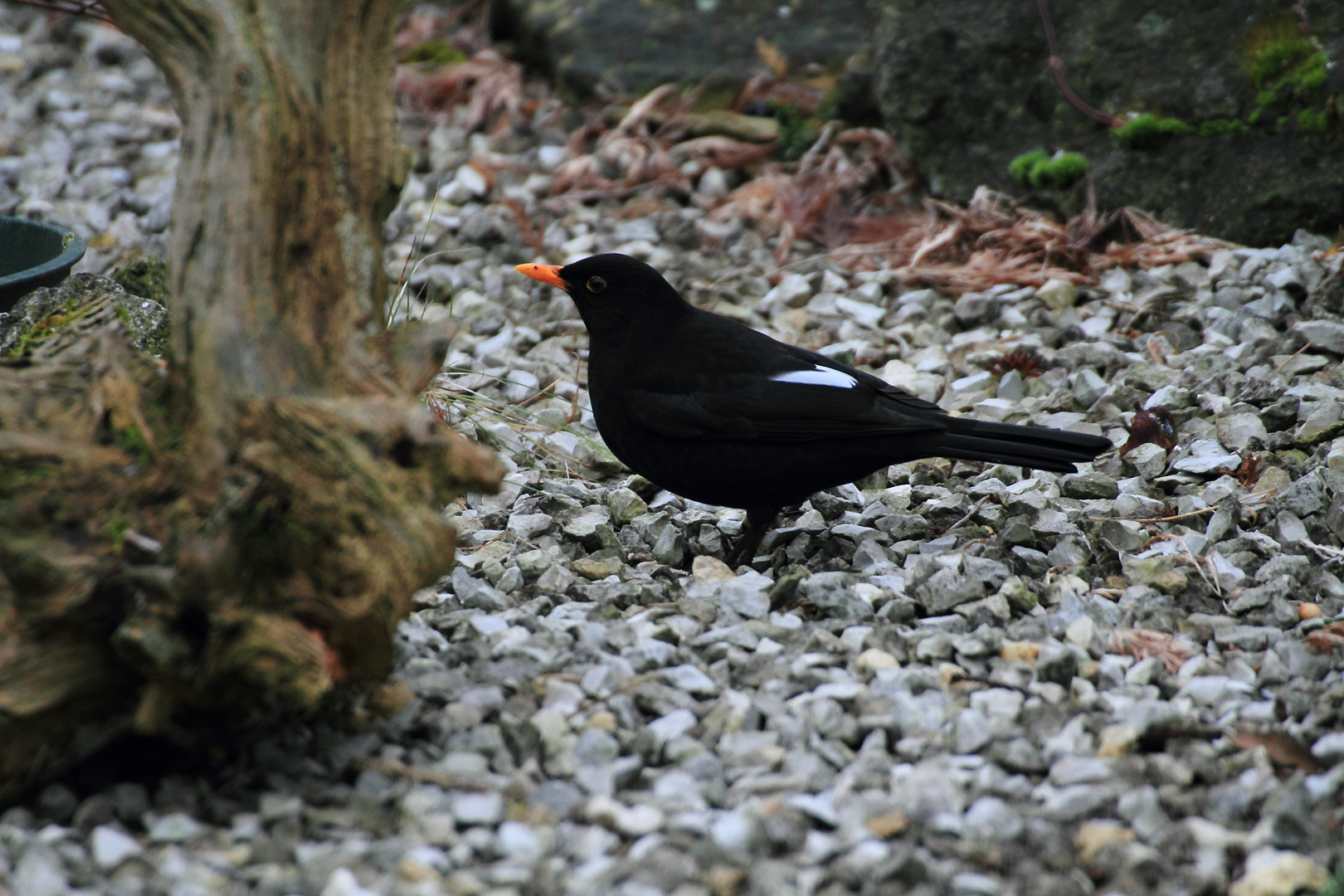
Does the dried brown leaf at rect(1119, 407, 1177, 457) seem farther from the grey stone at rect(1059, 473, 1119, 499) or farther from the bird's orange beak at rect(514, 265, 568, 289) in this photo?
the bird's orange beak at rect(514, 265, 568, 289)

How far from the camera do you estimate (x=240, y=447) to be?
2.12 meters

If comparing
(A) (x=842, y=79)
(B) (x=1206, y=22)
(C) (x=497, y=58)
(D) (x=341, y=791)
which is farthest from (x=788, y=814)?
(C) (x=497, y=58)

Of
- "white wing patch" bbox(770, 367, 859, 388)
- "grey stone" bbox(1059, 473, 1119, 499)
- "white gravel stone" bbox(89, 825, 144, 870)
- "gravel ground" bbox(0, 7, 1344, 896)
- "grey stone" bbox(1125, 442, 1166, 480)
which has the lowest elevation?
"white gravel stone" bbox(89, 825, 144, 870)

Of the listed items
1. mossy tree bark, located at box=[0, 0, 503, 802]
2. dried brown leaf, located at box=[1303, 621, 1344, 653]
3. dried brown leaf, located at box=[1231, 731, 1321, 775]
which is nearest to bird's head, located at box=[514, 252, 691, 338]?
mossy tree bark, located at box=[0, 0, 503, 802]

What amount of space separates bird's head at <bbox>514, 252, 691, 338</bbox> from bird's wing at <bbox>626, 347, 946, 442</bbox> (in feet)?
1.03

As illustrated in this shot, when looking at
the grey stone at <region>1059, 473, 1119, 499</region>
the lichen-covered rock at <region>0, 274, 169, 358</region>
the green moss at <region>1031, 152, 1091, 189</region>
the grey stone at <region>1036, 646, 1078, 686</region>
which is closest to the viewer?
the grey stone at <region>1036, 646, 1078, 686</region>

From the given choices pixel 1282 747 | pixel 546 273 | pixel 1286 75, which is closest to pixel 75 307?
pixel 546 273

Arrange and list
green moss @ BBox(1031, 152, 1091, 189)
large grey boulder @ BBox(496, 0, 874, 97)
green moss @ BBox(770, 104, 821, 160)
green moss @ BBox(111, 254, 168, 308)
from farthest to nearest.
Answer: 1. large grey boulder @ BBox(496, 0, 874, 97)
2. green moss @ BBox(770, 104, 821, 160)
3. green moss @ BBox(1031, 152, 1091, 189)
4. green moss @ BBox(111, 254, 168, 308)

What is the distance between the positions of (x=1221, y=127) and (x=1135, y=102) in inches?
14.8

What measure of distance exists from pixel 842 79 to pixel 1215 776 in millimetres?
4658

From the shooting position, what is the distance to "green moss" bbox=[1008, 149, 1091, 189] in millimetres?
5273

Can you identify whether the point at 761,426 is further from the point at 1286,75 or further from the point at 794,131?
the point at 794,131

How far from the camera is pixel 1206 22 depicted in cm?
516

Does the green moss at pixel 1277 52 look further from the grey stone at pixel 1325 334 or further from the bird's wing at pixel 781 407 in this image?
the bird's wing at pixel 781 407
